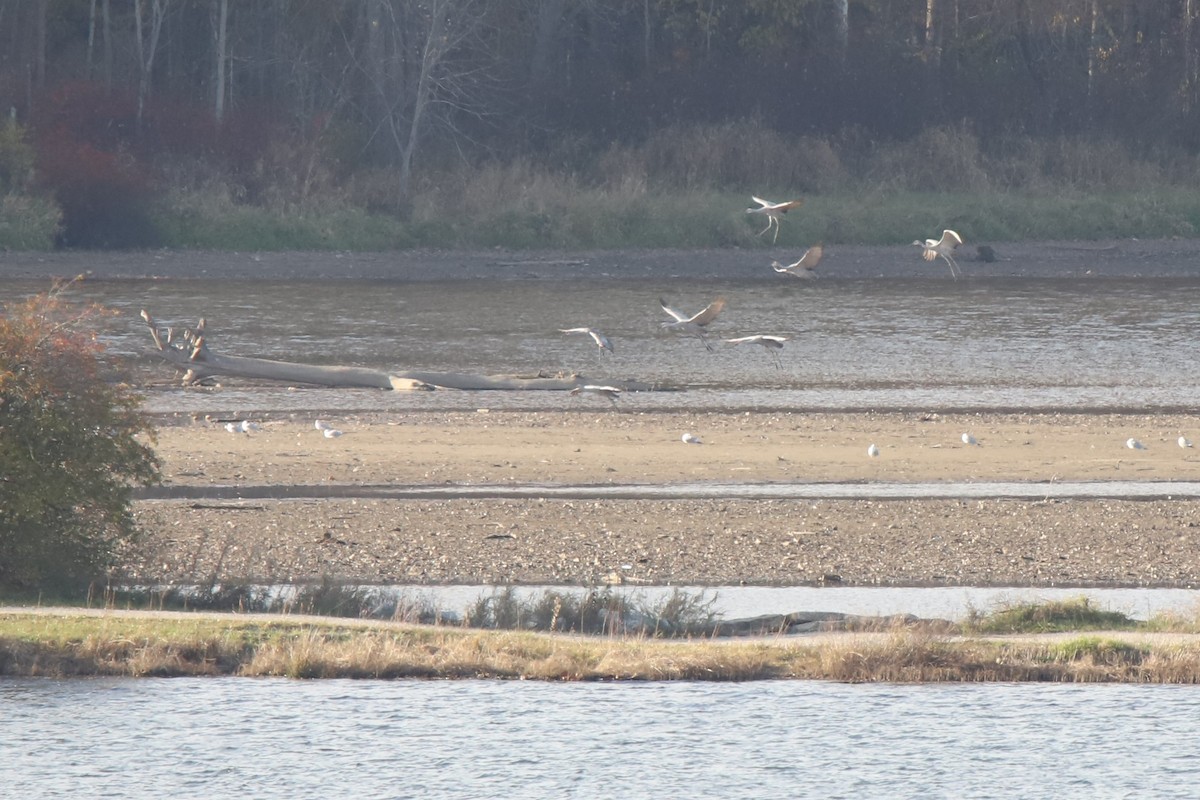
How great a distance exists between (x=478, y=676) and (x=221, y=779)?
Result: 1.90 meters

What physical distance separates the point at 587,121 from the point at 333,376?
86.0 feet

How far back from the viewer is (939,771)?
10578 mm

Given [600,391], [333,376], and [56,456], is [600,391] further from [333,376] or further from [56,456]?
[56,456]

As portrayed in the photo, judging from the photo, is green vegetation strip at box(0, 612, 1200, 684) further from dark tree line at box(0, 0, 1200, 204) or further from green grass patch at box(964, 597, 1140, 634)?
dark tree line at box(0, 0, 1200, 204)

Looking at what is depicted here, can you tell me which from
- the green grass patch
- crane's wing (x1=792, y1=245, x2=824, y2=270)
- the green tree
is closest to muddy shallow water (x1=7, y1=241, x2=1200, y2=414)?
crane's wing (x1=792, y1=245, x2=824, y2=270)

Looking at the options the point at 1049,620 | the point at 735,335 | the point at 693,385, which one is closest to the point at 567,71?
the point at 735,335

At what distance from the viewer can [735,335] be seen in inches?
1261

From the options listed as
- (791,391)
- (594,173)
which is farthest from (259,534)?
(594,173)

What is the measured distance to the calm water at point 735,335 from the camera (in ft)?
81.7

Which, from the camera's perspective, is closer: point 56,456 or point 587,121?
point 56,456

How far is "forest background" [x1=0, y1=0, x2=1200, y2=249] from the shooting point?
4516 cm

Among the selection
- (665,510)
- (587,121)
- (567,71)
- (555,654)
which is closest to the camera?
(555,654)

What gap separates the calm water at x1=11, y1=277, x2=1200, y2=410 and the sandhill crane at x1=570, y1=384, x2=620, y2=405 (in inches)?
7.5

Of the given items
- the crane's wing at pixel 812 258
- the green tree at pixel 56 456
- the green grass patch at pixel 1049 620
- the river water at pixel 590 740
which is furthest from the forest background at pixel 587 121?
the green grass patch at pixel 1049 620
